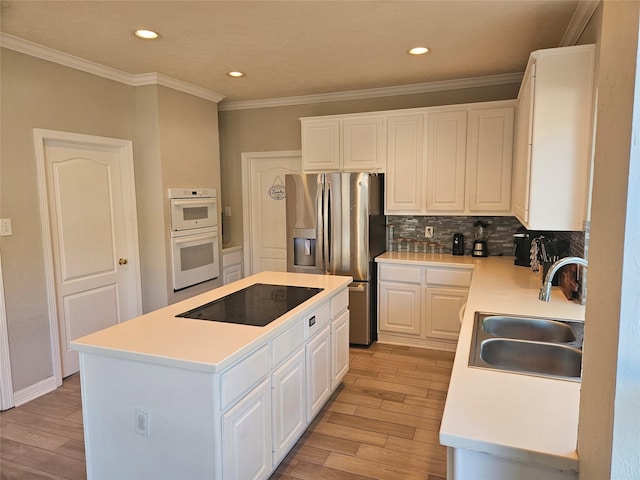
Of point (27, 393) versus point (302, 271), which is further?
point (302, 271)

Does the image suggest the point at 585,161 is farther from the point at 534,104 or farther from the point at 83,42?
the point at 83,42

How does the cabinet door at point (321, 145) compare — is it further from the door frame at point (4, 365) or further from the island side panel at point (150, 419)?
the island side panel at point (150, 419)

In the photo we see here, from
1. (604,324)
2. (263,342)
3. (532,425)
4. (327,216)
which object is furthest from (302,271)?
(604,324)

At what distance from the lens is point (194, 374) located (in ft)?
5.44

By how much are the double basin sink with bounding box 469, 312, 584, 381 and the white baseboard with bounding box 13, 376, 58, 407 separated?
3.12 m

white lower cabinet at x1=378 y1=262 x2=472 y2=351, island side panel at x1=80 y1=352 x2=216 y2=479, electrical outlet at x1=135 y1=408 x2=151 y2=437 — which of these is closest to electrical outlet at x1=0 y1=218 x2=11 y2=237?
island side panel at x1=80 y1=352 x2=216 y2=479

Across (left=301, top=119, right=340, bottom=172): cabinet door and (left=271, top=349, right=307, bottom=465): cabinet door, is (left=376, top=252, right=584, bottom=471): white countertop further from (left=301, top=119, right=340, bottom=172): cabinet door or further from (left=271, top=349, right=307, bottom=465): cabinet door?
(left=301, top=119, right=340, bottom=172): cabinet door

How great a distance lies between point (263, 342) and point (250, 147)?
138 inches

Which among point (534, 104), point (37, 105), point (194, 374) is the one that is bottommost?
point (194, 374)

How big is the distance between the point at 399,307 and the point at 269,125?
2567mm

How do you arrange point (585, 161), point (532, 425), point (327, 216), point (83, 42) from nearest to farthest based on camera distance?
point (532, 425)
point (585, 161)
point (83, 42)
point (327, 216)

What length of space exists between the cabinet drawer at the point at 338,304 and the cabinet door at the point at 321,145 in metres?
1.65

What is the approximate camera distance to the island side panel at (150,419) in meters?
1.68

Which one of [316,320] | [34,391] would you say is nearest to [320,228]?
[316,320]
